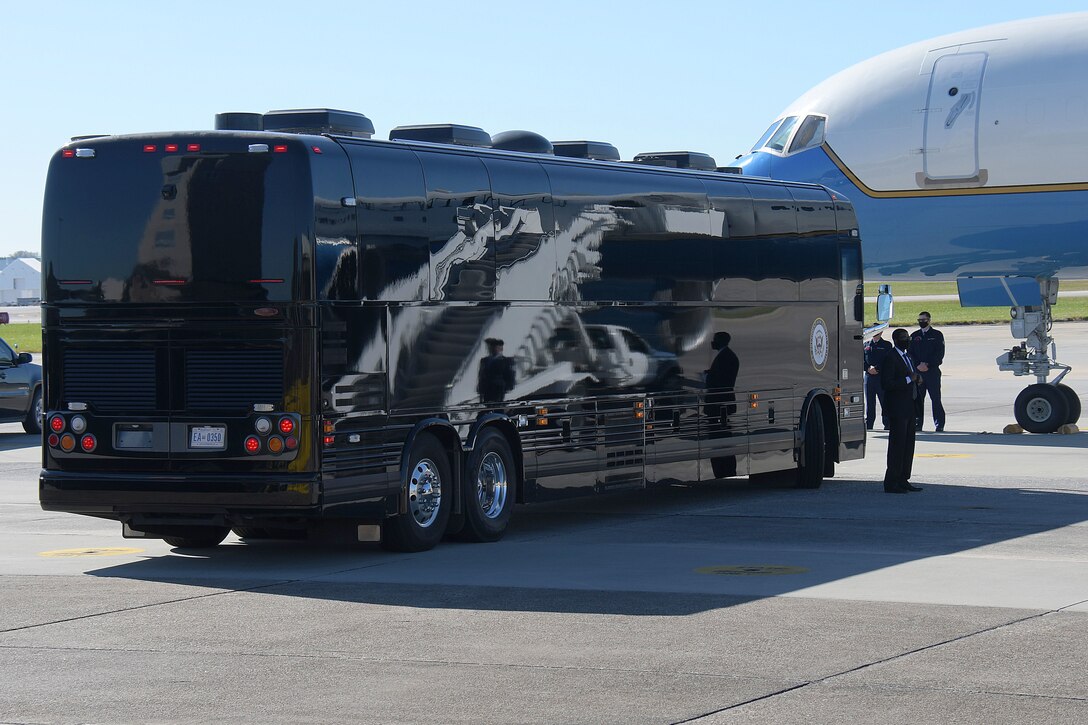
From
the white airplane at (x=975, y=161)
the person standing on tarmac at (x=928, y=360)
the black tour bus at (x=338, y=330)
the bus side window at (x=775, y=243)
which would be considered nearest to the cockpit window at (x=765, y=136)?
the white airplane at (x=975, y=161)

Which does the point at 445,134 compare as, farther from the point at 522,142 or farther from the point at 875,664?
the point at 875,664

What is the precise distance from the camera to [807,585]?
11.8 metres

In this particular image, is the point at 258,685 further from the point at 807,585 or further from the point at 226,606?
the point at 807,585

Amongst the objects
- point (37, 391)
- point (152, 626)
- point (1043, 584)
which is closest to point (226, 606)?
point (152, 626)

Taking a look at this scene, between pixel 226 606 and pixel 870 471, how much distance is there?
11799mm

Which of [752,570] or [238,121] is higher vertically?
[238,121]

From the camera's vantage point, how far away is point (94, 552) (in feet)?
46.9

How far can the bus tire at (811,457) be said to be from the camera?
19.4 meters

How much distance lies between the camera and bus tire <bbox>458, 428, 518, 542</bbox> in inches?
560

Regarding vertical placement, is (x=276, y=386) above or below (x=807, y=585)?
above

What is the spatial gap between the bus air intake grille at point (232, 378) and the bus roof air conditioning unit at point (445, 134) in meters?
2.78

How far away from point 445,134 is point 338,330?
8.92 ft

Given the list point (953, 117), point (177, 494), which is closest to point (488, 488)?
point (177, 494)

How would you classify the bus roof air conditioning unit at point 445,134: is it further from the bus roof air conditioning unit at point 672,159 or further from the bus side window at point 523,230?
the bus roof air conditioning unit at point 672,159
